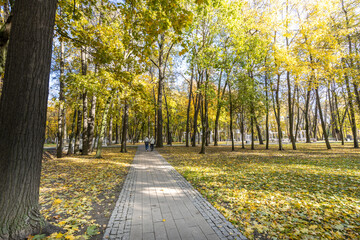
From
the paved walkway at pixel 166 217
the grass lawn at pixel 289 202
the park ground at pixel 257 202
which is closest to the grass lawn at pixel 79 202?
the park ground at pixel 257 202

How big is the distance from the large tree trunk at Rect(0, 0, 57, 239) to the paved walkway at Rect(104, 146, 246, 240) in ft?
4.38

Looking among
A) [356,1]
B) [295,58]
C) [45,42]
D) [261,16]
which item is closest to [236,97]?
[295,58]

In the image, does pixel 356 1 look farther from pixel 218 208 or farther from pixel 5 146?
pixel 5 146

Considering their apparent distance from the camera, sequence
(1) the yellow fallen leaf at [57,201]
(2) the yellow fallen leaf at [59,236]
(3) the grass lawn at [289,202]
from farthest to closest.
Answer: (1) the yellow fallen leaf at [57,201] → (3) the grass lawn at [289,202] → (2) the yellow fallen leaf at [59,236]

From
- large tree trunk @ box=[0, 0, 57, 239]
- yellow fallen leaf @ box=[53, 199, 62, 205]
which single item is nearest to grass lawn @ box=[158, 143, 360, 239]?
large tree trunk @ box=[0, 0, 57, 239]

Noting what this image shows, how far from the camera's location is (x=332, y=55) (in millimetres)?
14281

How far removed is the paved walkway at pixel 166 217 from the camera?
2.93 metres

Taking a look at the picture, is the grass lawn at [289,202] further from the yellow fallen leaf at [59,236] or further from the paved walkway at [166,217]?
the yellow fallen leaf at [59,236]

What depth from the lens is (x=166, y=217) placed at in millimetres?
3541

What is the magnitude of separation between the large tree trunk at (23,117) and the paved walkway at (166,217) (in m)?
1.34

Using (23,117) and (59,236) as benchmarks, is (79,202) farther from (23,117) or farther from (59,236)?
(23,117)

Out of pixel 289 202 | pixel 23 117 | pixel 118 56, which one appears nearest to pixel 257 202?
pixel 289 202

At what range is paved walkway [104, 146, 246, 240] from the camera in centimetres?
293

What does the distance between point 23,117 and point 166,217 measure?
9.87 feet
